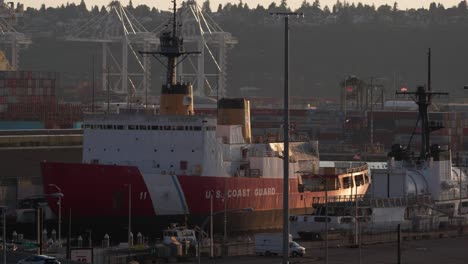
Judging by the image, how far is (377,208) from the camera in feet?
171

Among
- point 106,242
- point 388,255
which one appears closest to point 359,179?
point 106,242

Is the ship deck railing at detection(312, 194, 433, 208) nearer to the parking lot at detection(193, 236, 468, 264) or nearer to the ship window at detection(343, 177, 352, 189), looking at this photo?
the parking lot at detection(193, 236, 468, 264)

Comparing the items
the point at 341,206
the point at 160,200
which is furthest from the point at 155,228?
the point at 341,206

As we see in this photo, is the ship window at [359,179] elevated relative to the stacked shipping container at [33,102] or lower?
lower

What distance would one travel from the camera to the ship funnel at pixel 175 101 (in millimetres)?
55938

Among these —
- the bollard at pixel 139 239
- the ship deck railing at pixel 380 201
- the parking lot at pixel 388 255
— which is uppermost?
the ship deck railing at pixel 380 201

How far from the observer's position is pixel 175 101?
184 feet

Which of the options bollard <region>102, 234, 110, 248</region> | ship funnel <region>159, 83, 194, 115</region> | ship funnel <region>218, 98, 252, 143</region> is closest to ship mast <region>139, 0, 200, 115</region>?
ship funnel <region>159, 83, 194, 115</region>

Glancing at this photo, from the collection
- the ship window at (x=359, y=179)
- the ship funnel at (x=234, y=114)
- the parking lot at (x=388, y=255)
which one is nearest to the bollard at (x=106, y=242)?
the parking lot at (x=388, y=255)

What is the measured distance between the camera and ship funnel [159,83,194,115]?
5594 centimetres

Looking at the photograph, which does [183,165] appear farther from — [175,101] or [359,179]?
A: [359,179]

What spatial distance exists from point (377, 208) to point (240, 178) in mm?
4973

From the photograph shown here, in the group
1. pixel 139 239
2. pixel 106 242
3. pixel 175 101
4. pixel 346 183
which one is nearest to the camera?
pixel 106 242

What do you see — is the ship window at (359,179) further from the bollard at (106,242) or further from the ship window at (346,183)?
the bollard at (106,242)
